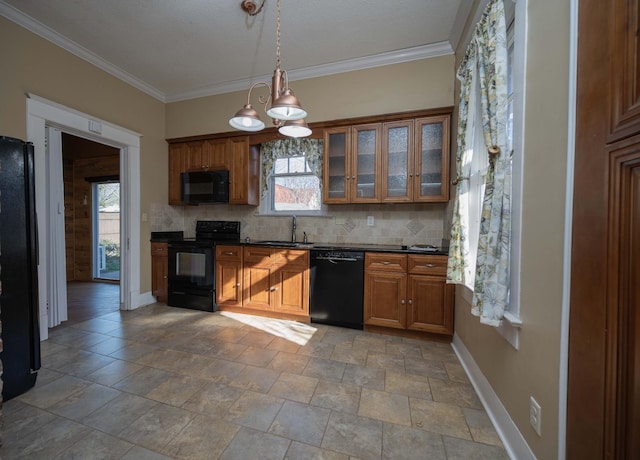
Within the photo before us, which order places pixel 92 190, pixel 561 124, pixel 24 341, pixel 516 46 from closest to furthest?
pixel 561 124 → pixel 516 46 → pixel 24 341 → pixel 92 190

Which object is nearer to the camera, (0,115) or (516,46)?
(516,46)

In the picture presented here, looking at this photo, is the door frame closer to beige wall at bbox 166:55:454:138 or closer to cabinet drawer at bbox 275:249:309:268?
beige wall at bbox 166:55:454:138

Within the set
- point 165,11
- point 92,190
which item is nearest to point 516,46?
point 165,11

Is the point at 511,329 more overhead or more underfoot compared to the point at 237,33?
more underfoot

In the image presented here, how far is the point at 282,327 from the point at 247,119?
2155 millimetres

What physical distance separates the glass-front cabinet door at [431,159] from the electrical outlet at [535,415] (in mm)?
1940

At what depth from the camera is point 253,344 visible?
2.48 m

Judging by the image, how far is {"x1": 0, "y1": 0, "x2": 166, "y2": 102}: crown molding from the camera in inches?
90.7

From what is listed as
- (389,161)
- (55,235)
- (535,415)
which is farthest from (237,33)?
(535,415)

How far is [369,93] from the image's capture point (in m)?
3.00

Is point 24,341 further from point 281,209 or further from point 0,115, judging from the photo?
point 281,209

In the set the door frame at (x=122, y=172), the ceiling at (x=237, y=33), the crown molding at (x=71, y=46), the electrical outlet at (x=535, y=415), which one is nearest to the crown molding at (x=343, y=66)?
the ceiling at (x=237, y=33)

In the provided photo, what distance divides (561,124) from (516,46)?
25.5 inches

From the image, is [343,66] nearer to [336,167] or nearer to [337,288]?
[336,167]
